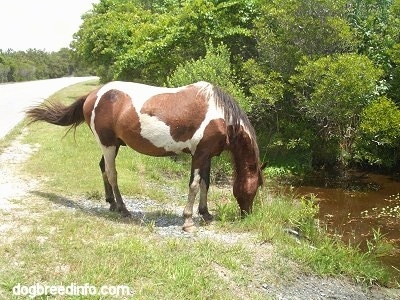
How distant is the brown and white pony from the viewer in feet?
21.4

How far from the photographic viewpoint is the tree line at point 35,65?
198ft

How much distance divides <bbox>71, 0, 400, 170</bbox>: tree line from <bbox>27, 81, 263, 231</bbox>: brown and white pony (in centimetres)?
562

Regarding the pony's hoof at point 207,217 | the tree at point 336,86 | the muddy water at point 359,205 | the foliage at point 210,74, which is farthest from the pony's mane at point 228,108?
the tree at point 336,86

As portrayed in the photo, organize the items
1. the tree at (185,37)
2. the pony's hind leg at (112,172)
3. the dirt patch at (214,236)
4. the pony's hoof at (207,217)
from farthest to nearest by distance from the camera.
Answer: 1. the tree at (185,37)
2. the pony's hoof at (207,217)
3. the pony's hind leg at (112,172)
4. the dirt patch at (214,236)

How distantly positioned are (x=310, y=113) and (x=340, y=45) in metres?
2.20

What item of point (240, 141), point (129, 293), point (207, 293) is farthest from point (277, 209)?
point (129, 293)

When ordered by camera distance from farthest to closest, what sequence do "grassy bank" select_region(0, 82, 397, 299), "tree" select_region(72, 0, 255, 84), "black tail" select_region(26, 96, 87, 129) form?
1. "tree" select_region(72, 0, 255, 84)
2. "black tail" select_region(26, 96, 87, 129)
3. "grassy bank" select_region(0, 82, 397, 299)

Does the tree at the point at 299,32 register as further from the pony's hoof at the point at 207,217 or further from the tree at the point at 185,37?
the pony's hoof at the point at 207,217

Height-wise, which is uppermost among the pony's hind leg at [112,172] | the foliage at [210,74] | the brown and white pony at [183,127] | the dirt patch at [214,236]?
the foliage at [210,74]

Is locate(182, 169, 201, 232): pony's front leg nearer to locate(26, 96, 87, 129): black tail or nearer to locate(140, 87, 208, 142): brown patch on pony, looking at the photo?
locate(140, 87, 208, 142): brown patch on pony

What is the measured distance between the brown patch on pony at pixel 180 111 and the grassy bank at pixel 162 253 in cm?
153

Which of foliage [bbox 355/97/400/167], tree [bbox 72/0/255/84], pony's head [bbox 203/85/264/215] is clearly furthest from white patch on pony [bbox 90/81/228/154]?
tree [bbox 72/0/255/84]

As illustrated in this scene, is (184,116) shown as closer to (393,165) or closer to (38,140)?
(38,140)

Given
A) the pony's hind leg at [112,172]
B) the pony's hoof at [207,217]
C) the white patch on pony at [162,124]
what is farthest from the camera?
the pony's hoof at [207,217]
